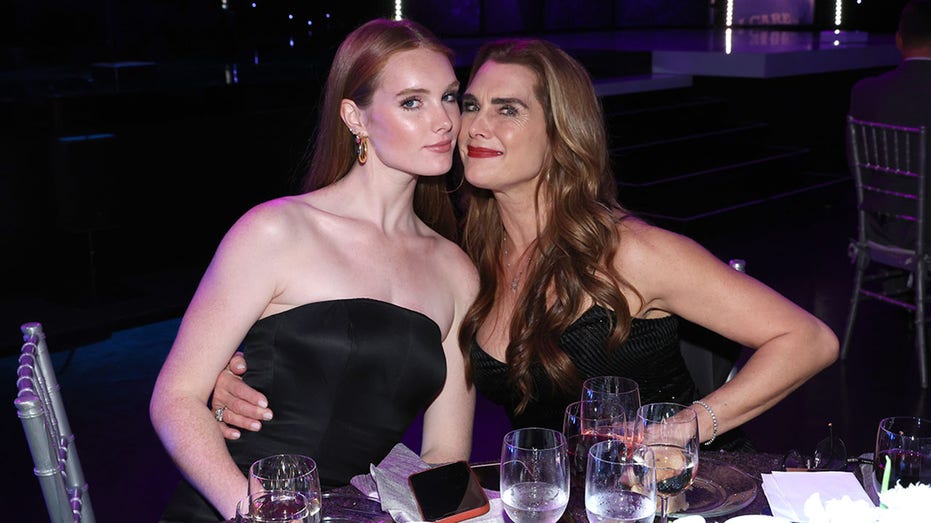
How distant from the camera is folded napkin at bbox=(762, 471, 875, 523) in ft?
5.59

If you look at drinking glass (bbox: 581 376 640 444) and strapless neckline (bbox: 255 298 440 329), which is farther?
strapless neckline (bbox: 255 298 440 329)

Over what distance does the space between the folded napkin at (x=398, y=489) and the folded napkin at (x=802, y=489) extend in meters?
0.47

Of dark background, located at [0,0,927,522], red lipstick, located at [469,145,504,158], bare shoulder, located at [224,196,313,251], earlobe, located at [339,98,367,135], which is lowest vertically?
dark background, located at [0,0,927,522]

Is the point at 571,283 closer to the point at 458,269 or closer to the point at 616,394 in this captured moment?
the point at 458,269

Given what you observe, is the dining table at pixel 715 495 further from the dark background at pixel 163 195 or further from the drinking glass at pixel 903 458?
the dark background at pixel 163 195

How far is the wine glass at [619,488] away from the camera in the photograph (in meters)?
1.44

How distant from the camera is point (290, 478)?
1552 millimetres

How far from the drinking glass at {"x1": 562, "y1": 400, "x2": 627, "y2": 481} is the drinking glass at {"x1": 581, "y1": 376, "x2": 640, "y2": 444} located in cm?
2

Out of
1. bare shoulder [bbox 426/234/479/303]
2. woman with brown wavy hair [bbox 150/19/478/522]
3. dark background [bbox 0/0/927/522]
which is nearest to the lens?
woman with brown wavy hair [bbox 150/19/478/522]

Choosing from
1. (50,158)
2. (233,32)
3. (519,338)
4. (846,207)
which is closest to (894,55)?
(846,207)

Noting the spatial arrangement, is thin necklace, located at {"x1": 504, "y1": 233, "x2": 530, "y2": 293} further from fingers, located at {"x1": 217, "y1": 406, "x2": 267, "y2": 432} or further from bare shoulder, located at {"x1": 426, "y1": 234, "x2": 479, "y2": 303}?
fingers, located at {"x1": 217, "y1": 406, "x2": 267, "y2": 432}

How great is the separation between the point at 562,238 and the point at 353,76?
27.0 inches

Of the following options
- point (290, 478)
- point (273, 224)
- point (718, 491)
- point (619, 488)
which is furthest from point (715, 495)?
point (273, 224)

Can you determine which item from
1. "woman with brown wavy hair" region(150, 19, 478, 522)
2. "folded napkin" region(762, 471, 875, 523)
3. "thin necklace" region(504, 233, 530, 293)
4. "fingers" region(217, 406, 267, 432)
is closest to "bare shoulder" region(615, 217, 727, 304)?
"thin necklace" region(504, 233, 530, 293)
